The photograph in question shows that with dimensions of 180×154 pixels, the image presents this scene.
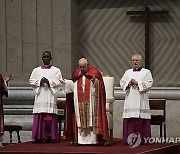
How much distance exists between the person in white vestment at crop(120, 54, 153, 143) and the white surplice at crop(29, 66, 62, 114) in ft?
4.06

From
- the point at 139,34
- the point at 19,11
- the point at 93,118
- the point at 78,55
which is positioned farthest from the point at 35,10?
the point at 93,118

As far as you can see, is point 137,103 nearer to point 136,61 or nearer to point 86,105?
point 136,61

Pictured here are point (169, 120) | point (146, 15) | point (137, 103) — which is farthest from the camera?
point (146, 15)

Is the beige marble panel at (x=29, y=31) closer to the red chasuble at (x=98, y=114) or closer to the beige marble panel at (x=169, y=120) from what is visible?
the beige marble panel at (x=169, y=120)

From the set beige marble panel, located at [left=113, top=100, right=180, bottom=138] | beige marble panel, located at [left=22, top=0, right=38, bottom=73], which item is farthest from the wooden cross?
beige marble panel, located at [left=22, top=0, right=38, bottom=73]

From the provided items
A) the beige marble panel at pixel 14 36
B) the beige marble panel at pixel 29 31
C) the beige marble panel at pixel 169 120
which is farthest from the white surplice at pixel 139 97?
the beige marble panel at pixel 14 36

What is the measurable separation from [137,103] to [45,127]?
167 centimetres

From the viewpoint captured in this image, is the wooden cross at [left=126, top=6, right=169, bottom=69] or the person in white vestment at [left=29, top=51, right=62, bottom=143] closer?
the person in white vestment at [left=29, top=51, right=62, bottom=143]

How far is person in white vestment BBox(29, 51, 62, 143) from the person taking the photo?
11.8 m

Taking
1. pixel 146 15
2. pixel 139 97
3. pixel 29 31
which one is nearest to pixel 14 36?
pixel 29 31

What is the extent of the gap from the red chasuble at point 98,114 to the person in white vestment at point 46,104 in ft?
1.78

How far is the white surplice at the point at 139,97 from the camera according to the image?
11461 mm

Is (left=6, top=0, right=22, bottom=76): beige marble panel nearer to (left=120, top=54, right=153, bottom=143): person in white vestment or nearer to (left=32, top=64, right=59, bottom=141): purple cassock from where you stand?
(left=32, top=64, right=59, bottom=141): purple cassock

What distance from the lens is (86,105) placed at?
11.1 meters
